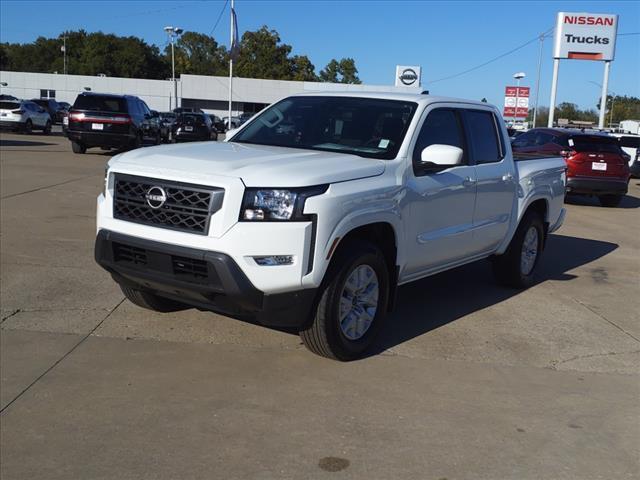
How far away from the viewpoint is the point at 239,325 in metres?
5.57

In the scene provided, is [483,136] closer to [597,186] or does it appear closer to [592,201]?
[597,186]

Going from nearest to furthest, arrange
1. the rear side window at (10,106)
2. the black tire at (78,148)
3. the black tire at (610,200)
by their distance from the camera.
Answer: the black tire at (610,200)
the black tire at (78,148)
the rear side window at (10,106)

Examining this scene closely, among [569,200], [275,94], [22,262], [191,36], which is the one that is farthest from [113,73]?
[22,262]

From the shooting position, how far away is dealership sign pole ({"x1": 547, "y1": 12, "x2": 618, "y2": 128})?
31.0 metres

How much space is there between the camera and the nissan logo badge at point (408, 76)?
96.9ft

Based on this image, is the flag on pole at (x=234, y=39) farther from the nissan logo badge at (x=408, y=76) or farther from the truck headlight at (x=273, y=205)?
the truck headlight at (x=273, y=205)

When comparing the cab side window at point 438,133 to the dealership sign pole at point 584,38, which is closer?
the cab side window at point 438,133

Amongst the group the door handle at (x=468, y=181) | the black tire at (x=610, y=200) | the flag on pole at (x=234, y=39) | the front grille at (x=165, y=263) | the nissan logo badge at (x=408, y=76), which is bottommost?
the black tire at (x=610, y=200)

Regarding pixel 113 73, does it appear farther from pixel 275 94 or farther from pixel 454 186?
pixel 454 186

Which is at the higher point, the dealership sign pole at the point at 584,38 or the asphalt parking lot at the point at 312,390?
the dealership sign pole at the point at 584,38

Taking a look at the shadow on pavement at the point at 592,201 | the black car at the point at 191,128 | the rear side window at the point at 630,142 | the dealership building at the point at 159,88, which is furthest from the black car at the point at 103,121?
the dealership building at the point at 159,88

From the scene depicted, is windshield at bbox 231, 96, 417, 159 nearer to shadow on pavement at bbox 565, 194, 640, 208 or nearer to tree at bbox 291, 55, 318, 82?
shadow on pavement at bbox 565, 194, 640, 208

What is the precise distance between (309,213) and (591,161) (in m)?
12.9

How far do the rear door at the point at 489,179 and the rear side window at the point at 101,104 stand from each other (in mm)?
15708
